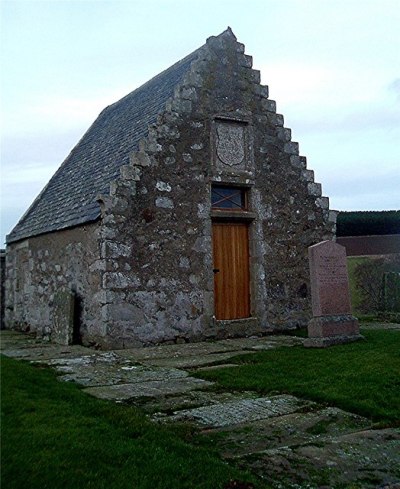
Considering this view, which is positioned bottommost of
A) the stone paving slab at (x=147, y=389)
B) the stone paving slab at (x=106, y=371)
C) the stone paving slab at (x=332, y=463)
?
the stone paving slab at (x=332, y=463)

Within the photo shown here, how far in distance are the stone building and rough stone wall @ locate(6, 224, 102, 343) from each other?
4 centimetres

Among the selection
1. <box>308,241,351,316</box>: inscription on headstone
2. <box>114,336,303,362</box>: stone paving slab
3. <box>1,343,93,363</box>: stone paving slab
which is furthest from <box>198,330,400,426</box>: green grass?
<box>1,343,93,363</box>: stone paving slab

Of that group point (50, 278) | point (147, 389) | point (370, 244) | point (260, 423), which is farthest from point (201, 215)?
point (370, 244)

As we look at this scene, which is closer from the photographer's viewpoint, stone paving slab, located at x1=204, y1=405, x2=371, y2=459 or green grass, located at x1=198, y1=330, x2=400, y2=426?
stone paving slab, located at x1=204, y1=405, x2=371, y2=459

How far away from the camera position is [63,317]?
11180 mm

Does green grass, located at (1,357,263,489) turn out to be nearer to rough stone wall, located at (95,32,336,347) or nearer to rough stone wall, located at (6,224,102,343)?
rough stone wall, located at (95,32,336,347)

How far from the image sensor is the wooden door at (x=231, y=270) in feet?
38.6

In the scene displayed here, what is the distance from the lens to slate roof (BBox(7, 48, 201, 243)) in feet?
37.6

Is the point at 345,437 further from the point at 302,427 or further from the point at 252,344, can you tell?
the point at 252,344

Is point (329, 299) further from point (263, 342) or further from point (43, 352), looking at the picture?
point (43, 352)

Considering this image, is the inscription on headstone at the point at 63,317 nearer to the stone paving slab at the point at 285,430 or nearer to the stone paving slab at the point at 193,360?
the stone paving slab at the point at 193,360

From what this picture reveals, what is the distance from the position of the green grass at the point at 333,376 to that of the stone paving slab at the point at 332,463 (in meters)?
0.75

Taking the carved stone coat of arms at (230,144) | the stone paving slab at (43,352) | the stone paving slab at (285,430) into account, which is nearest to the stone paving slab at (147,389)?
the stone paving slab at (285,430)

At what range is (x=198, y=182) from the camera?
11.4 meters
